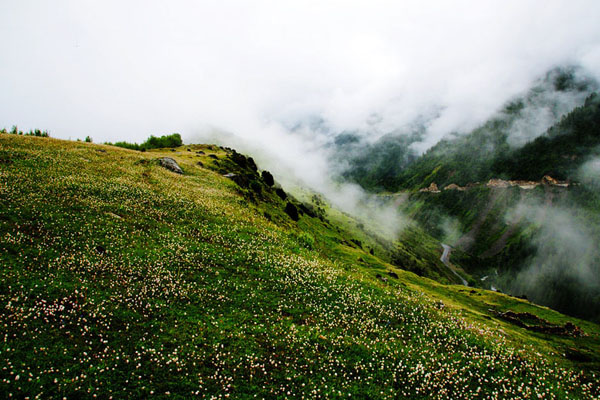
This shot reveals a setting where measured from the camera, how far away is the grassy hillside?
14.4 metres

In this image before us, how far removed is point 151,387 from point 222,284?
33.1ft

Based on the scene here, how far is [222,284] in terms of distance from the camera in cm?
2356

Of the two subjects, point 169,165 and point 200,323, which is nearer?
point 200,323

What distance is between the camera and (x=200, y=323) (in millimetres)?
18406

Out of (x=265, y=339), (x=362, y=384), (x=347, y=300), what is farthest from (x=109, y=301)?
(x=347, y=300)

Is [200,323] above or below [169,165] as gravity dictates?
below

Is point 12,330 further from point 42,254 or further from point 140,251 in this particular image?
point 140,251

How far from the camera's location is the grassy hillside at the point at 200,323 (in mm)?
14391

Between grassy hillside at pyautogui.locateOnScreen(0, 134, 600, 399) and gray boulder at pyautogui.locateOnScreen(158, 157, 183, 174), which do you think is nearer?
grassy hillside at pyautogui.locateOnScreen(0, 134, 600, 399)

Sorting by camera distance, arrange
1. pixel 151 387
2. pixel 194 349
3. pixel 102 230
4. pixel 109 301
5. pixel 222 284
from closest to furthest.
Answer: pixel 151 387 < pixel 194 349 < pixel 109 301 < pixel 222 284 < pixel 102 230

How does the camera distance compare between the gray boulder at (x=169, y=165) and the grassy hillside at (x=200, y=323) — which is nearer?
the grassy hillside at (x=200, y=323)

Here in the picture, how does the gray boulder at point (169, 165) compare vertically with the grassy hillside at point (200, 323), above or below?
above

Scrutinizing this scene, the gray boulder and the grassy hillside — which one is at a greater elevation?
the gray boulder

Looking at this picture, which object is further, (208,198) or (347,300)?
(208,198)
